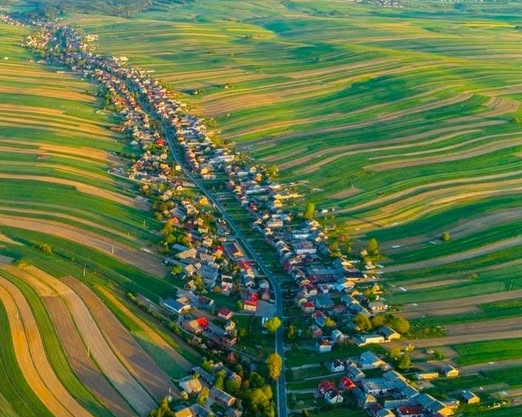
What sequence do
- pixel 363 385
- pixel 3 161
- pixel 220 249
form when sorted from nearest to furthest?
pixel 363 385
pixel 220 249
pixel 3 161

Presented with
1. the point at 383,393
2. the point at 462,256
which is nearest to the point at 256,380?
the point at 383,393

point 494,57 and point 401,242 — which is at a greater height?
point 494,57

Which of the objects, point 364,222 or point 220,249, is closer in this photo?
point 220,249

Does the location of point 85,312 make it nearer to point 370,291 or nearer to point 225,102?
point 370,291

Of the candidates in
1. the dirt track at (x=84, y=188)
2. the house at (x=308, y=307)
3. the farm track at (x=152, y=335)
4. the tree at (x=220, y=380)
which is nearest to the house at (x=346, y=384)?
the tree at (x=220, y=380)

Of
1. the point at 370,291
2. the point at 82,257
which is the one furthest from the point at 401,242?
the point at 82,257

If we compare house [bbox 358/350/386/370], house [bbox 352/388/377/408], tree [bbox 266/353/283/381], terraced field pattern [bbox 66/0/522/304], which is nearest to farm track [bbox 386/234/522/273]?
terraced field pattern [bbox 66/0/522/304]

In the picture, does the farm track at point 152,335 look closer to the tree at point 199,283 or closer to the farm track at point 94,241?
the farm track at point 94,241
